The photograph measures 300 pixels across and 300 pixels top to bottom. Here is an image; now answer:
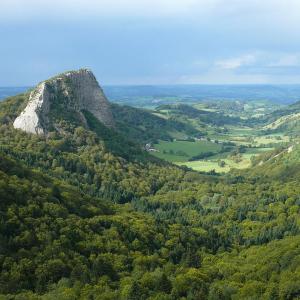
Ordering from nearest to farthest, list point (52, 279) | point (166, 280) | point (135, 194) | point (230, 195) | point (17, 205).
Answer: point (52, 279) → point (166, 280) → point (17, 205) → point (135, 194) → point (230, 195)

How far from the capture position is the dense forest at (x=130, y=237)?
79.4 m

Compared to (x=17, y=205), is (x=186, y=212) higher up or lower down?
lower down

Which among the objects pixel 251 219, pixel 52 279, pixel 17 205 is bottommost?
pixel 251 219

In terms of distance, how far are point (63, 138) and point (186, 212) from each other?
61.4 m

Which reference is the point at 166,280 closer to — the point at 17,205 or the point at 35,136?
the point at 17,205

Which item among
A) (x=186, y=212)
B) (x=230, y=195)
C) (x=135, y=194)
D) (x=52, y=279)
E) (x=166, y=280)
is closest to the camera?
(x=52, y=279)

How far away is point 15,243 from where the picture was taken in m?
82.6

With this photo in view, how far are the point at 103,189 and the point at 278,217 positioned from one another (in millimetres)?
58264

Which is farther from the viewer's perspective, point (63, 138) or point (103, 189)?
point (63, 138)

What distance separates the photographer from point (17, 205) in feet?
308

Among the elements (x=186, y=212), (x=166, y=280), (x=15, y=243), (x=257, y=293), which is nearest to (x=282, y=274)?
(x=257, y=293)

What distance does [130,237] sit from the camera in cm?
10769

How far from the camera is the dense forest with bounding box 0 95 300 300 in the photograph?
79438 mm

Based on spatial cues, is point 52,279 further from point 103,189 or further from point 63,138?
point 63,138
